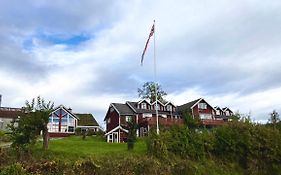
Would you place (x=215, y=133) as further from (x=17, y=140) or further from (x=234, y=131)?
(x=17, y=140)

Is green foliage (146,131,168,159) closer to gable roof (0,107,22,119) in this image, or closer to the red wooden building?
the red wooden building

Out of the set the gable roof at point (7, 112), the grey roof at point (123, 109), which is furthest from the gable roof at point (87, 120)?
the grey roof at point (123, 109)

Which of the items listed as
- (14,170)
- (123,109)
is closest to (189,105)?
(123,109)

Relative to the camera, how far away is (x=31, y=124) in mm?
27094

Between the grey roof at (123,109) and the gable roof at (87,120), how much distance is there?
11533 mm

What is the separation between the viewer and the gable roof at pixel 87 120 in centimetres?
6012

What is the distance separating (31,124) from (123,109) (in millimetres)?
23754

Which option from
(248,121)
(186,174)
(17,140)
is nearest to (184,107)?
(248,121)

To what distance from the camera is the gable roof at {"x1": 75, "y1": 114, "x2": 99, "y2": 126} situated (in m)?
60.1

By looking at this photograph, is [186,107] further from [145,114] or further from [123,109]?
[123,109]

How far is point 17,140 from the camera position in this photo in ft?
86.0

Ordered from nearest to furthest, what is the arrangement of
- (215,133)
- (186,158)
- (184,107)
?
(186,158) < (215,133) < (184,107)

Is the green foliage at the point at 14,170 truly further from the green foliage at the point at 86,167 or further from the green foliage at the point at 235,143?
Answer: the green foliage at the point at 235,143

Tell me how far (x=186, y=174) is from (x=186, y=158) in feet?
8.09
